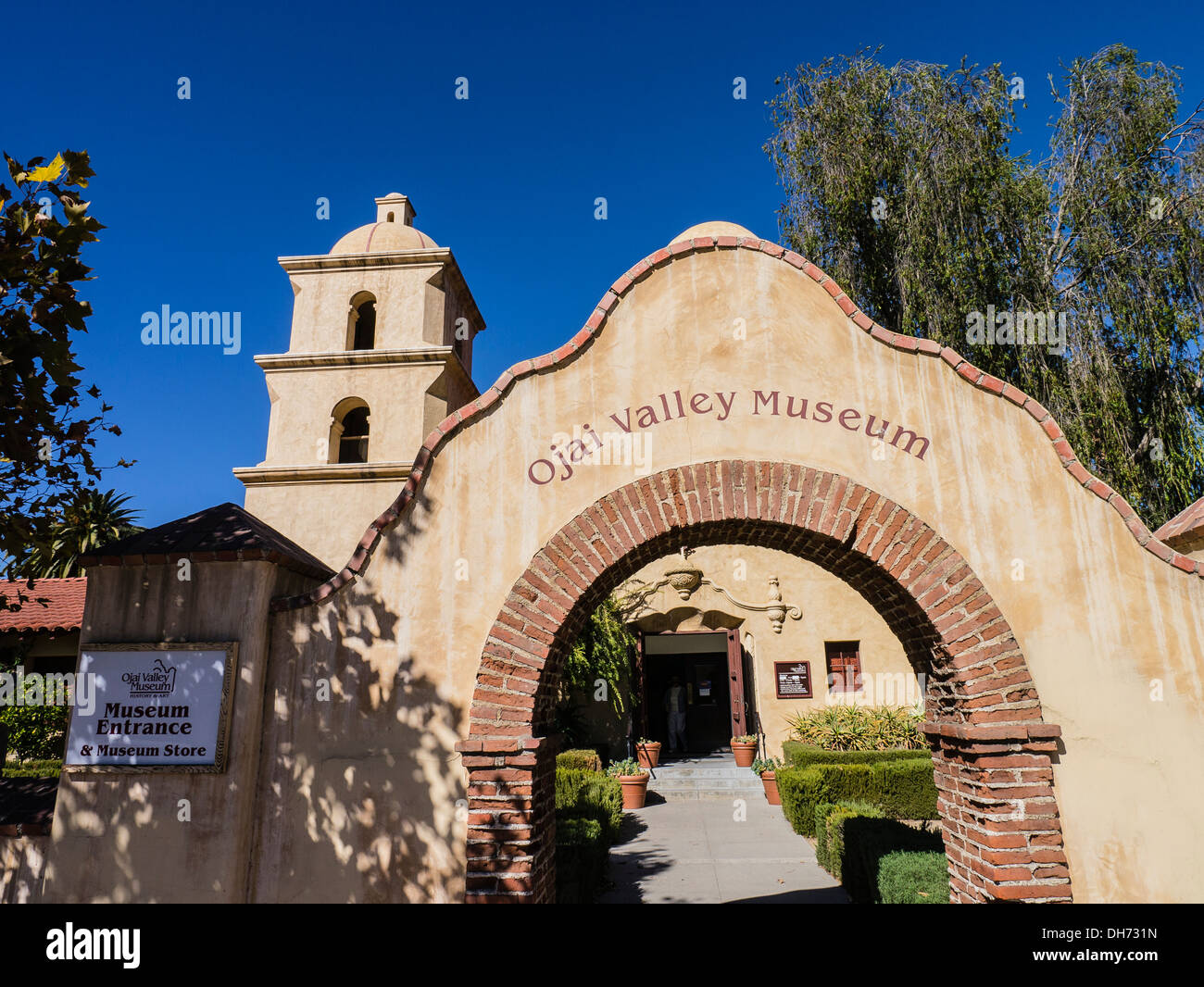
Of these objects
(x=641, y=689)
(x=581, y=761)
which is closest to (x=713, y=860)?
(x=581, y=761)

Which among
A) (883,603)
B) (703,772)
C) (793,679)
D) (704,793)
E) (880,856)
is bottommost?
(704,793)

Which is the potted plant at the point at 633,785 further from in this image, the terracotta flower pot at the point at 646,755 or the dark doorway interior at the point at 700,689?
the dark doorway interior at the point at 700,689

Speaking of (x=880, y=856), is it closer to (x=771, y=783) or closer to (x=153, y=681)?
(x=153, y=681)

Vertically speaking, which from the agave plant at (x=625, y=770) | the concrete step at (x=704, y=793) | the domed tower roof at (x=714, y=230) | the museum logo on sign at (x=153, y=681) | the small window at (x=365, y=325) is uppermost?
the small window at (x=365, y=325)

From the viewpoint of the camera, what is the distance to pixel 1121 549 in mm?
5504

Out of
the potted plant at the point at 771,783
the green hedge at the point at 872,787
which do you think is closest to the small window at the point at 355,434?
the green hedge at the point at 872,787

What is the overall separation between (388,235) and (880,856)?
1327 centimetres

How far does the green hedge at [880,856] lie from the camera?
676 centimetres

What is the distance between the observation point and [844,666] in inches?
717

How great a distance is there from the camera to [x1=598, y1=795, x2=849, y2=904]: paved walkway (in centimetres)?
923

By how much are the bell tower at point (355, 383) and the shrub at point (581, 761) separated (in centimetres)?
673

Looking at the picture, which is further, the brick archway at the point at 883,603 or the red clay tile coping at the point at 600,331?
the red clay tile coping at the point at 600,331
